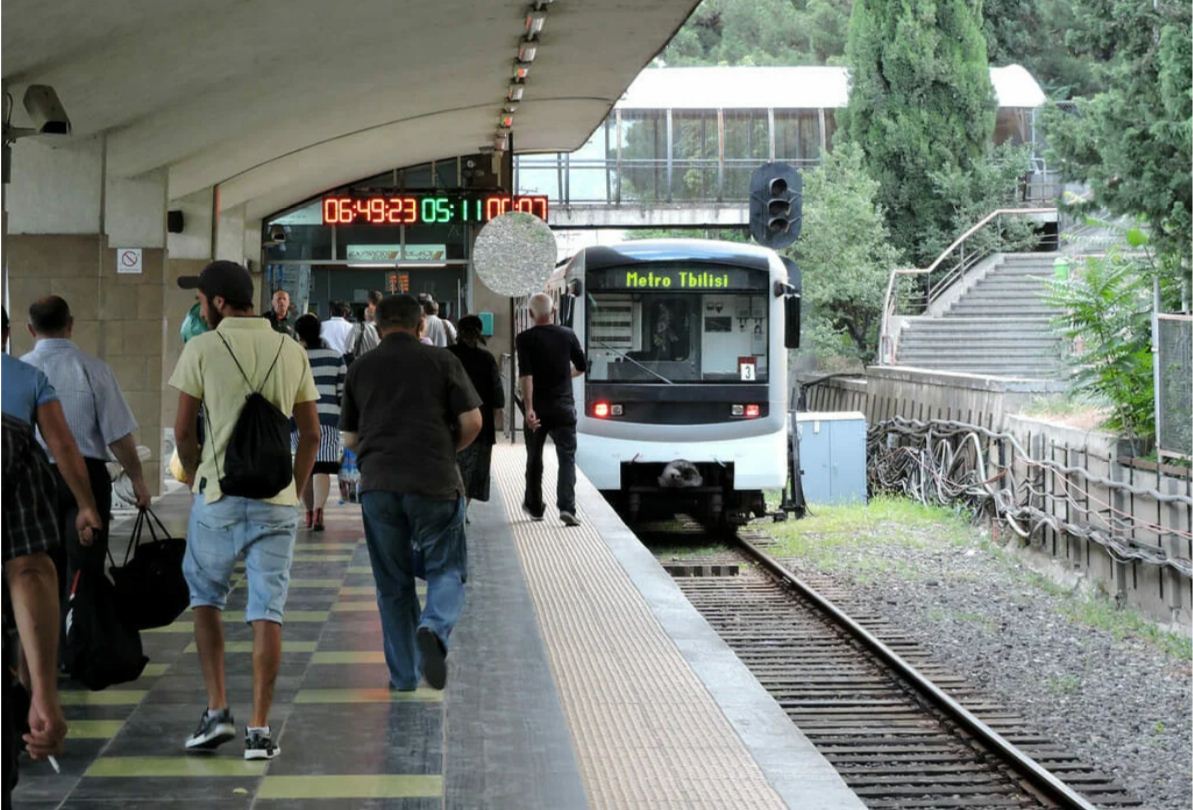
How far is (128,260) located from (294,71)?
2.73 m

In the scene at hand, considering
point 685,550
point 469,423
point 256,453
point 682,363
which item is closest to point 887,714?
point 469,423

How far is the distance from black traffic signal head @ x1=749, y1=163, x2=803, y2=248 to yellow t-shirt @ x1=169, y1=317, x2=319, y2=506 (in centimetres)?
1194

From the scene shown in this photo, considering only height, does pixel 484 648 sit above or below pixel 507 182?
below

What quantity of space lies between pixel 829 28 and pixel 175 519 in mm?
53601

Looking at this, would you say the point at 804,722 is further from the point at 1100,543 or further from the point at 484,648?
the point at 1100,543

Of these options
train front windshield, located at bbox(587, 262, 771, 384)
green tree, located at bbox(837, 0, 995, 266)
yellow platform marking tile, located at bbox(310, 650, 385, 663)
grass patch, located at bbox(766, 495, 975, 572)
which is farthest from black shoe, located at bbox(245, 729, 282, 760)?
green tree, located at bbox(837, 0, 995, 266)

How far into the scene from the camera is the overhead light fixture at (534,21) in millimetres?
12867

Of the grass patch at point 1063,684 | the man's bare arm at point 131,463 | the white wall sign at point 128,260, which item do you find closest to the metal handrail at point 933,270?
the white wall sign at point 128,260

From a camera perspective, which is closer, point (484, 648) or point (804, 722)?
point (484, 648)

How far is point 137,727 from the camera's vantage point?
6.60 meters

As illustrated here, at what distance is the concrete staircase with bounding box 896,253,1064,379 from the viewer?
3209 centimetres

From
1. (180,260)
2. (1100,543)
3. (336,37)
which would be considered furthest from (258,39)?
(1100,543)

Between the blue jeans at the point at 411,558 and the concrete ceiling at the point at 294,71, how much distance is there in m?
3.80

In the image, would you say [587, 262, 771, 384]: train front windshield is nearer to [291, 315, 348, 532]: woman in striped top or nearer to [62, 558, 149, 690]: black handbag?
[291, 315, 348, 532]: woman in striped top
